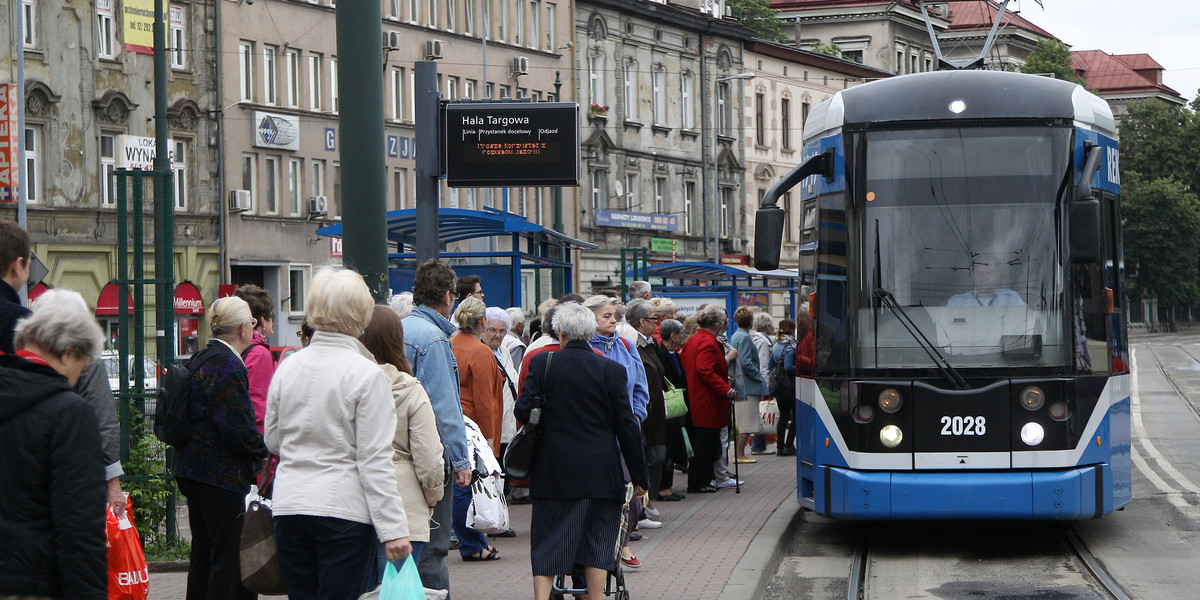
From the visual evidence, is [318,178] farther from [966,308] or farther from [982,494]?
[982,494]

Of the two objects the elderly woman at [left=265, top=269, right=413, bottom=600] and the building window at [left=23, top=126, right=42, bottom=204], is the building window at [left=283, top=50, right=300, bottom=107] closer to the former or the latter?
the building window at [left=23, top=126, right=42, bottom=204]

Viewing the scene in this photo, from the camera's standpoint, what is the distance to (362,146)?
1001 centimetres

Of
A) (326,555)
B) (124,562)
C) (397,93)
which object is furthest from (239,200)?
(326,555)

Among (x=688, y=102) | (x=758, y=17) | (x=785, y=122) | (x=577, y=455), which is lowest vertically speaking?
(x=577, y=455)

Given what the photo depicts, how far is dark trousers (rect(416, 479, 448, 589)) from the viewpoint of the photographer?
756 cm

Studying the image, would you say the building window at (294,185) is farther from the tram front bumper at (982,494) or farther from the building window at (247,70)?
the tram front bumper at (982,494)

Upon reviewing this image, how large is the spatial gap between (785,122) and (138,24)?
36948mm

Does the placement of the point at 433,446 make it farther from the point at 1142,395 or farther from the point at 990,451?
the point at 1142,395

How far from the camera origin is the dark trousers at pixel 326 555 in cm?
600

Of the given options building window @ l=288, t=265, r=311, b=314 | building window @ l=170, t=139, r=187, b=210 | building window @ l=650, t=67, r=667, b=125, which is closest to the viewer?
building window @ l=170, t=139, r=187, b=210

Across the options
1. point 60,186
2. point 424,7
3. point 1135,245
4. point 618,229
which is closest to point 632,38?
point 618,229

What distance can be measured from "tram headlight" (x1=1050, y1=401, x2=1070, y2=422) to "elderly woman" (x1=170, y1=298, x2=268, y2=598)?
5693 millimetres

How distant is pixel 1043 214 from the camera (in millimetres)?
11391

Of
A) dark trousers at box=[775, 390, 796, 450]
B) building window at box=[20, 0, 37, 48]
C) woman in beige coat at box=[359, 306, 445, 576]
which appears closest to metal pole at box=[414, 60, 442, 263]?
woman in beige coat at box=[359, 306, 445, 576]
